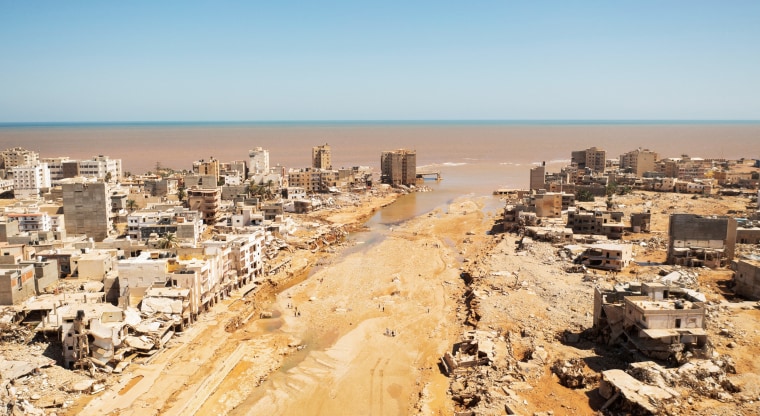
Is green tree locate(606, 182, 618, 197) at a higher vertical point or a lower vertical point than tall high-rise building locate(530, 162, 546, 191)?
lower

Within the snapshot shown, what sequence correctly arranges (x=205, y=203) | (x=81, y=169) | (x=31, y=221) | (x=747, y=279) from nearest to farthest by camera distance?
(x=747, y=279), (x=31, y=221), (x=205, y=203), (x=81, y=169)

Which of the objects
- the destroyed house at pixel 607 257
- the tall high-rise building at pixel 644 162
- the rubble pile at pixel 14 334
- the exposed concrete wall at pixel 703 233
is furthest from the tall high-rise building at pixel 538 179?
the rubble pile at pixel 14 334

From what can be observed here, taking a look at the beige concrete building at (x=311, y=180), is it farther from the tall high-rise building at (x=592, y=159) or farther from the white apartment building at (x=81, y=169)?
the tall high-rise building at (x=592, y=159)

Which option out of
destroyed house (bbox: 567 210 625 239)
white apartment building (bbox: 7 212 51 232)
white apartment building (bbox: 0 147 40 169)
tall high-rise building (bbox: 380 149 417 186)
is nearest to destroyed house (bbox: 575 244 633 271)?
destroyed house (bbox: 567 210 625 239)

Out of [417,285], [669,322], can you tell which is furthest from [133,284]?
[669,322]

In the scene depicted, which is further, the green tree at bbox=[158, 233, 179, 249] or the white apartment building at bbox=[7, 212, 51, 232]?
the white apartment building at bbox=[7, 212, 51, 232]

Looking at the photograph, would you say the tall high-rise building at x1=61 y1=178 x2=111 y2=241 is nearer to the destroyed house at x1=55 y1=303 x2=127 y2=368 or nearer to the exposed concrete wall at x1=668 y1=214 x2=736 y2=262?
the destroyed house at x1=55 y1=303 x2=127 y2=368

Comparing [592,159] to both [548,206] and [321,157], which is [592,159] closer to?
[548,206]

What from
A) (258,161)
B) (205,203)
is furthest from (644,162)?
(205,203)
